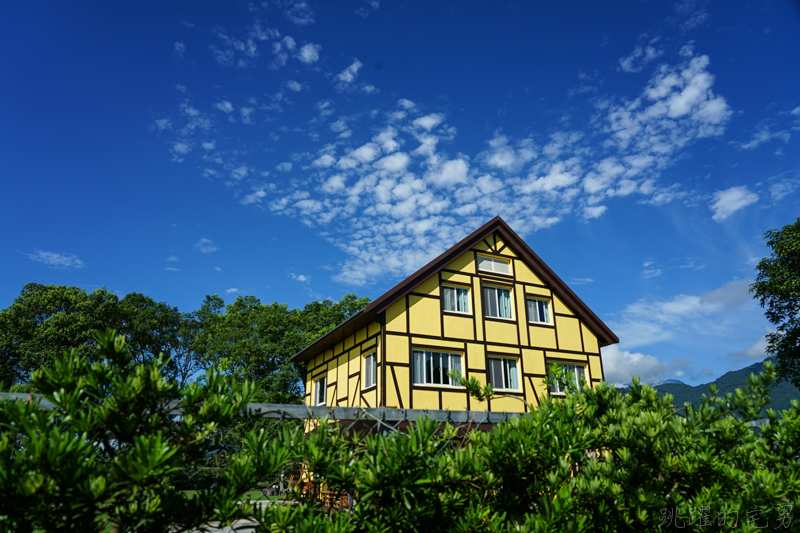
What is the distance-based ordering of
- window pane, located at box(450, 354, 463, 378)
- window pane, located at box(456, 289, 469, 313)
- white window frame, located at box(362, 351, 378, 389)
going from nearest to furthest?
white window frame, located at box(362, 351, 378, 389) < window pane, located at box(450, 354, 463, 378) < window pane, located at box(456, 289, 469, 313)

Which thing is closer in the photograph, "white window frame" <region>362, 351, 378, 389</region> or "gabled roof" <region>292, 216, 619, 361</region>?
"white window frame" <region>362, 351, 378, 389</region>

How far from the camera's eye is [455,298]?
52.4 feet

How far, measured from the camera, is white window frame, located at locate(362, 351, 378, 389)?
14.8 m

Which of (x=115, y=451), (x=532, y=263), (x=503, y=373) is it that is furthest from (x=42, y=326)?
(x=115, y=451)

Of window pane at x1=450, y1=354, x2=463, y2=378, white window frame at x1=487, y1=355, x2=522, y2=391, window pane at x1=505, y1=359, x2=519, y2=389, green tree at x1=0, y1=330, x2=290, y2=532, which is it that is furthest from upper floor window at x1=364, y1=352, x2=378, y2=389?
green tree at x1=0, y1=330, x2=290, y2=532

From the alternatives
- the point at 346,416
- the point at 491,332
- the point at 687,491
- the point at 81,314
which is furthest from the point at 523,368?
the point at 81,314

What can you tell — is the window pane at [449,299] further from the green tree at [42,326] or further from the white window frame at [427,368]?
the green tree at [42,326]

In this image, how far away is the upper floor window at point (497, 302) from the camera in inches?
648

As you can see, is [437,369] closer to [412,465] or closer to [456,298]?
[456,298]

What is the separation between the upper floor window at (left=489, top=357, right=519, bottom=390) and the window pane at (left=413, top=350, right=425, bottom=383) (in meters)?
2.37

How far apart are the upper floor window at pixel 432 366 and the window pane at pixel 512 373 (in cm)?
190

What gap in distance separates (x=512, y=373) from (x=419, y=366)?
11.4 ft

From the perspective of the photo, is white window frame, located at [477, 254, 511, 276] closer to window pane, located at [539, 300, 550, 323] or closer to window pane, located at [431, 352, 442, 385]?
window pane, located at [539, 300, 550, 323]

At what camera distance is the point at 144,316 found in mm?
32562
